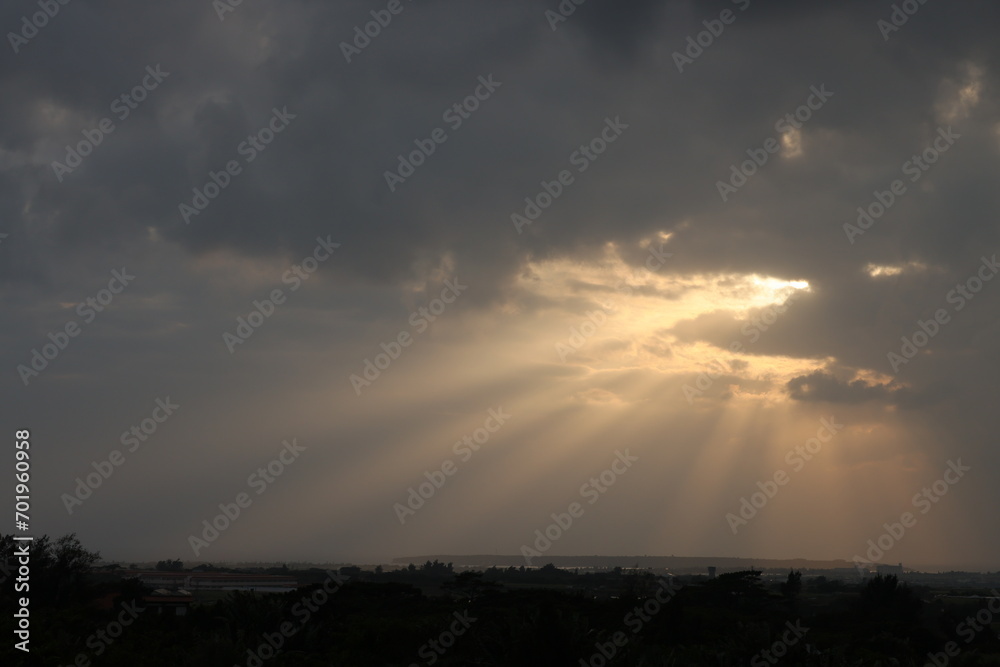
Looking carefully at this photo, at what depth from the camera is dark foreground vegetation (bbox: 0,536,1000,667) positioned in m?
34.2
